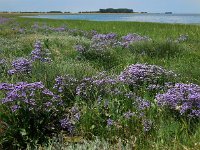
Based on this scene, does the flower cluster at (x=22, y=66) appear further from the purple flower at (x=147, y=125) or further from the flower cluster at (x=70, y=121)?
the purple flower at (x=147, y=125)

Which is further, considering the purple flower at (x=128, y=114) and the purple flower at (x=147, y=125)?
the purple flower at (x=128, y=114)

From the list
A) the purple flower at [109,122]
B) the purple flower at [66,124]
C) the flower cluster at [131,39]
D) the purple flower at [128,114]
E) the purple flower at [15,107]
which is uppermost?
the purple flower at [15,107]

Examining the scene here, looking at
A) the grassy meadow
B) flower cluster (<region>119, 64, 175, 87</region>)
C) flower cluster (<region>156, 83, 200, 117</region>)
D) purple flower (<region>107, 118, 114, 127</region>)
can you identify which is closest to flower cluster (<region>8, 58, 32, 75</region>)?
the grassy meadow


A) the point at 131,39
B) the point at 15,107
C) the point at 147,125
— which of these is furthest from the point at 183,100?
the point at 131,39

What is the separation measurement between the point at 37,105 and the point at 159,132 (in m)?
1.69

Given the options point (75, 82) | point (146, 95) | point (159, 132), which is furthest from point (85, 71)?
point (159, 132)

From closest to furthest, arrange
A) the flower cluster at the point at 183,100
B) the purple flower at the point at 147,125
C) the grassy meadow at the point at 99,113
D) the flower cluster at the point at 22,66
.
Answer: the grassy meadow at the point at 99,113
the purple flower at the point at 147,125
the flower cluster at the point at 183,100
the flower cluster at the point at 22,66

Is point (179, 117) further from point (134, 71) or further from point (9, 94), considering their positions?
point (9, 94)

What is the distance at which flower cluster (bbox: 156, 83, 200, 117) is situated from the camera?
551 centimetres

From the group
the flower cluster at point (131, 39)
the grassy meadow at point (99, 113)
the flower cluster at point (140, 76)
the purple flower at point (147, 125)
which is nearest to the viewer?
the grassy meadow at point (99, 113)

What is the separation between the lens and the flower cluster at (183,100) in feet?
18.1

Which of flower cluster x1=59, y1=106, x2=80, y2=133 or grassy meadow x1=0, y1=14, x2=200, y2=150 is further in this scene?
flower cluster x1=59, y1=106, x2=80, y2=133

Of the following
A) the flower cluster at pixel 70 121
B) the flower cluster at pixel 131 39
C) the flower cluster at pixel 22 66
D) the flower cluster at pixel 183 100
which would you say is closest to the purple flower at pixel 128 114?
the flower cluster at pixel 183 100

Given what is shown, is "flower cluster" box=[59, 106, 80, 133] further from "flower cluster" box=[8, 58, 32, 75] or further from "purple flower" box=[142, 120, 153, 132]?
"flower cluster" box=[8, 58, 32, 75]
